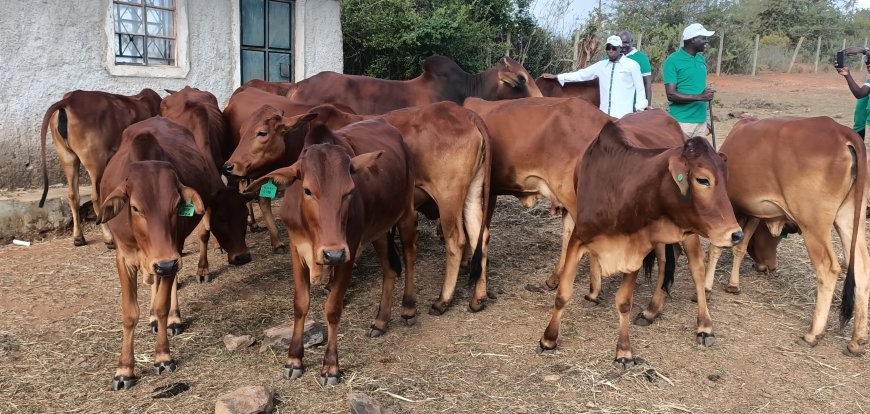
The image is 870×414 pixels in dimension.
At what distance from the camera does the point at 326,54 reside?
10.1 metres

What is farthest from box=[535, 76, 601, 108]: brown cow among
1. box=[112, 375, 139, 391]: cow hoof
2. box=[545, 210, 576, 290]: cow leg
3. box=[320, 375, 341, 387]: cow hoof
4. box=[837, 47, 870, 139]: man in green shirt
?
box=[112, 375, 139, 391]: cow hoof

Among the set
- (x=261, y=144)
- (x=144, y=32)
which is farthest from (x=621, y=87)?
(x=144, y=32)

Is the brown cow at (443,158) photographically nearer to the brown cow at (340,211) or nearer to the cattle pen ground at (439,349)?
the brown cow at (340,211)

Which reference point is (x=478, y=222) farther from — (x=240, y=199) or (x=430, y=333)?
(x=240, y=199)

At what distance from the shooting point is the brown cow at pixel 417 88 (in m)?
7.76

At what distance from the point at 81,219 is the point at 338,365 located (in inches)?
179

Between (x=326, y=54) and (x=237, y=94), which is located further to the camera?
(x=326, y=54)

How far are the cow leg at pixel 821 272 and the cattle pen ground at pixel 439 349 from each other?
119 millimetres

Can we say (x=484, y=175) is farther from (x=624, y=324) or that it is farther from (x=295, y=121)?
(x=624, y=324)

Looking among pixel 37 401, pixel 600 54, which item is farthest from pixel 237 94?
pixel 600 54

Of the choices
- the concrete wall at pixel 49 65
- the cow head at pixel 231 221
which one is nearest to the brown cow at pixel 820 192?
the cow head at pixel 231 221

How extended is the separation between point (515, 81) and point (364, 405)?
5.31 m

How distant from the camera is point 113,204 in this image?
3.94 meters

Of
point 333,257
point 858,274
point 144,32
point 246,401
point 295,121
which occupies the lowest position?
point 246,401
